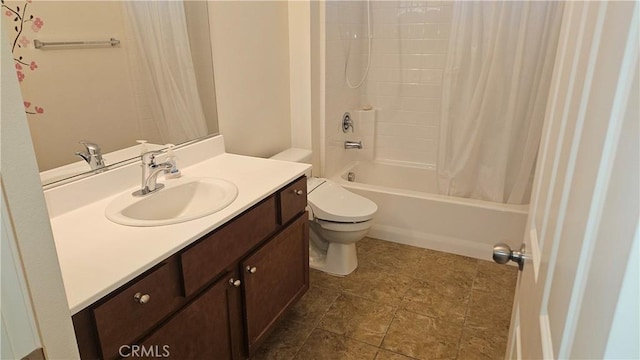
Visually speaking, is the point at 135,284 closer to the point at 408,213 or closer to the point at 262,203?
the point at 262,203

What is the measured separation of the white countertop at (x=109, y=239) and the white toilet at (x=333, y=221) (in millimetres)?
647

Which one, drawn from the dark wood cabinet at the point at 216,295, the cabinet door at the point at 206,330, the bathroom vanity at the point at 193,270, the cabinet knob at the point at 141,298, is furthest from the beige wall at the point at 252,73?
the cabinet knob at the point at 141,298

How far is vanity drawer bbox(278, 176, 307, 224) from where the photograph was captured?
5.93ft

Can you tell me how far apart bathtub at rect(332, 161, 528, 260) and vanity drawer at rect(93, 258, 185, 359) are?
1928mm

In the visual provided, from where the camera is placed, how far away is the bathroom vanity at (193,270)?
108cm

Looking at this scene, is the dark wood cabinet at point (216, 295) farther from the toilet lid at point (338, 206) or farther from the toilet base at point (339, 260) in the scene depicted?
the toilet base at point (339, 260)

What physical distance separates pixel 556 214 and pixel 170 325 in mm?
1097

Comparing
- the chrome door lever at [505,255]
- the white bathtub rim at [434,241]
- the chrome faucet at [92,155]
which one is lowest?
the white bathtub rim at [434,241]

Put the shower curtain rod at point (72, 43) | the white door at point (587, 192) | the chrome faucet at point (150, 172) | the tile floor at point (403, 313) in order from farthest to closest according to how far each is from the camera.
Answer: the tile floor at point (403, 313)
the chrome faucet at point (150, 172)
the shower curtain rod at point (72, 43)
the white door at point (587, 192)

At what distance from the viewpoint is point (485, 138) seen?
2.88 m

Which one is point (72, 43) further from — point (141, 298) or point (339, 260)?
point (339, 260)

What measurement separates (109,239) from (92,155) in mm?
460

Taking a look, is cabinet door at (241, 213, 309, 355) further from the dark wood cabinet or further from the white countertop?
the white countertop

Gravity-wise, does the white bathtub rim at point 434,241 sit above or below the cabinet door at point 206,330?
below
